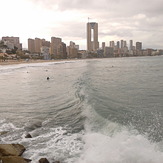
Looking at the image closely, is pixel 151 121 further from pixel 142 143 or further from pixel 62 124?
pixel 62 124

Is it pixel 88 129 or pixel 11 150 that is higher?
pixel 11 150

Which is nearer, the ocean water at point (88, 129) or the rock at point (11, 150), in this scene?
the rock at point (11, 150)

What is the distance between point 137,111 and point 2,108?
9917 millimetres

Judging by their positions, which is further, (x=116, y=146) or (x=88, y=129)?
(x=88, y=129)

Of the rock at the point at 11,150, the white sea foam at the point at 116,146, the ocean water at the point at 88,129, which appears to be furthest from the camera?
the ocean water at the point at 88,129

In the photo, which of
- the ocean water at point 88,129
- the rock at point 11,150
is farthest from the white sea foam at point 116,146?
the rock at point 11,150

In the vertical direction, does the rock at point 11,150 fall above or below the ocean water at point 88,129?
above

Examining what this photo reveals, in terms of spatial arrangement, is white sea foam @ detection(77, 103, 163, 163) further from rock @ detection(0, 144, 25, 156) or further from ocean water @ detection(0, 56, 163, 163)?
rock @ detection(0, 144, 25, 156)

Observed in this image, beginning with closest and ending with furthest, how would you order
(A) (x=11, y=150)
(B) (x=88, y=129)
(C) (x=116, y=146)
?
(A) (x=11, y=150)
(C) (x=116, y=146)
(B) (x=88, y=129)

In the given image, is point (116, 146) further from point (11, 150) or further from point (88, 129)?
point (11, 150)

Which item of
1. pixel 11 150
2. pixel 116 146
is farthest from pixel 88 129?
pixel 11 150

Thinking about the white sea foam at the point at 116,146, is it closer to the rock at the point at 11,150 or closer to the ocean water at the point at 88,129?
the ocean water at the point at 88,129

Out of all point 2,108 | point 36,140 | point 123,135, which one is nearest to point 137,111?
point 123,135

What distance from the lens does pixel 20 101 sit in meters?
18.2
